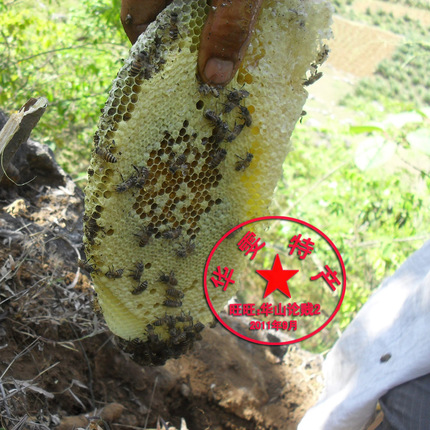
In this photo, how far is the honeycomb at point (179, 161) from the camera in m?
1.17

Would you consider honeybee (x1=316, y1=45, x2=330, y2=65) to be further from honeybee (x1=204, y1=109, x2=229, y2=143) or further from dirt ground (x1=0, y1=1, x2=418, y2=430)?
dirt ground (x1=0, y1=1, x2=418, y2=430)

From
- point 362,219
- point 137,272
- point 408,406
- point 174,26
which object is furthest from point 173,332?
point 362,219

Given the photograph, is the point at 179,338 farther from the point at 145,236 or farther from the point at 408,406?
the point at 408,406

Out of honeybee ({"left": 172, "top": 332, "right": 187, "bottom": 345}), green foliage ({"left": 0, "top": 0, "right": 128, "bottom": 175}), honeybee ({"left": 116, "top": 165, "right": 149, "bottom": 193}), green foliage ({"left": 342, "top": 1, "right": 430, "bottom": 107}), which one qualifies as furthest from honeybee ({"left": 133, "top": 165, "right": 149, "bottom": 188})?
green foliage ({"left": 342, "top": 1, "right": 430, "bottom": 107})

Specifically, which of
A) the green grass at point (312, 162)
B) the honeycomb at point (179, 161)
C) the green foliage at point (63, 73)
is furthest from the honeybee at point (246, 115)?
the green foliage at point (63, 73)

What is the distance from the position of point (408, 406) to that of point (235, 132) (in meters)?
1.08

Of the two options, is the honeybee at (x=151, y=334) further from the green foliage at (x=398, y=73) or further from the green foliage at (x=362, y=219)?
the green foliage at (x=398, y=73)

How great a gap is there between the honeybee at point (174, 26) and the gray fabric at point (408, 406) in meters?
1.36

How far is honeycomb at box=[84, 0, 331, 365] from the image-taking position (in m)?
1.17

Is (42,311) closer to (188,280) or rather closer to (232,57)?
(188,280)

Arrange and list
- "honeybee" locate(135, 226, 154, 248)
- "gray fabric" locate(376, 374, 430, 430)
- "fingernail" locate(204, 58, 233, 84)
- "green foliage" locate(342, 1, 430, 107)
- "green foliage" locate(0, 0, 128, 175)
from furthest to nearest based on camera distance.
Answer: "green foliage" locate(342, 1, 430, 107)
"green foliage" locate(0, 0, 128, 175)
"honeybee" locate(135, 226, 154, 248)
"gray fabric" locate(376, 374, 430, 430)
"fingernail" locate(204, 58, 233, 84)

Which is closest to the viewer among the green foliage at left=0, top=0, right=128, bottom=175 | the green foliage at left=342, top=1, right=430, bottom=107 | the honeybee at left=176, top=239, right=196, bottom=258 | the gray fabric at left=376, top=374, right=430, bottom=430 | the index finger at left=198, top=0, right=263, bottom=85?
the index finger at left=198, top=0, right=263, bottom=85

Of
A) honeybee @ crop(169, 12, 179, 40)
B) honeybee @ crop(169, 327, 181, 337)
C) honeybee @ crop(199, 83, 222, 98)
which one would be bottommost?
honeybee @ crop(169, 327, 181, 337)

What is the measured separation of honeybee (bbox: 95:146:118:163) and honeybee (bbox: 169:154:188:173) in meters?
0.19
